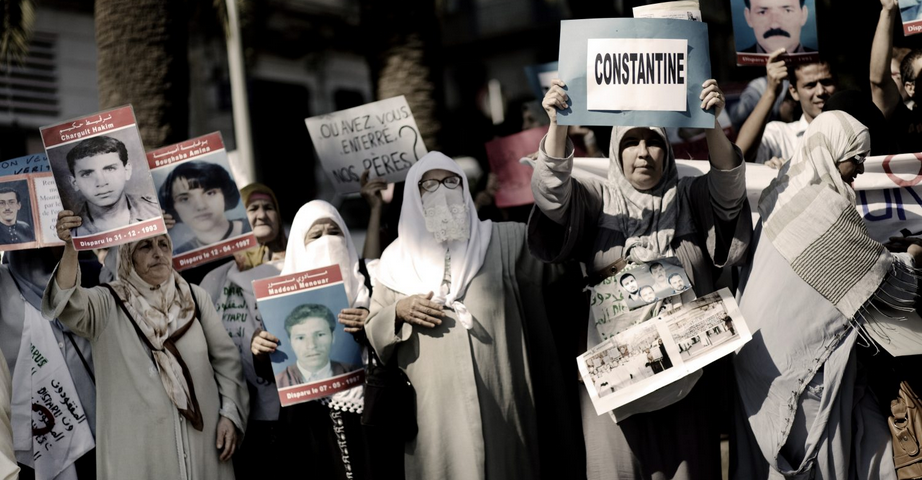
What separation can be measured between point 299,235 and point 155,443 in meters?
1.12

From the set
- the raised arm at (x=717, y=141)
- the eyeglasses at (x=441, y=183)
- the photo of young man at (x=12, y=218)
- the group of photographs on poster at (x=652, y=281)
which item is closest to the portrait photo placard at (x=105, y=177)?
the photo of young man at (x=12, y=218)

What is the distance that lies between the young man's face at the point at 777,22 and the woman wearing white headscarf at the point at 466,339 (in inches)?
61.9

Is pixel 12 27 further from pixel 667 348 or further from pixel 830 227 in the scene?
pixel 830 227

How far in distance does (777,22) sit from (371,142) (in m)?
2.17

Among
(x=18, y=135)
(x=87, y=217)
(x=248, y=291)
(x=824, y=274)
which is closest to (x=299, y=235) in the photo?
(x=248, y=291)

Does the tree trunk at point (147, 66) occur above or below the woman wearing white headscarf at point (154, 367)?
above

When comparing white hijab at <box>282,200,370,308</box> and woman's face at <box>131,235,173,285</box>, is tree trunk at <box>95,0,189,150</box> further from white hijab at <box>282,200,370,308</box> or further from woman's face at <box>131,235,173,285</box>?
woman's face at <box>131,235,173,285</box>

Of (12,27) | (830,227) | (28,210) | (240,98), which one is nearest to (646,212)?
(830,227)

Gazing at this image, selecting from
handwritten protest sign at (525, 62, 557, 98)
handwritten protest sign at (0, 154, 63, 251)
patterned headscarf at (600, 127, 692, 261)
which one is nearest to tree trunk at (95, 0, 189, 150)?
handwritten protest sign at (0, 154, 63, 251)

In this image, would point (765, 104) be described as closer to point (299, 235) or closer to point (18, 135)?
point (299, 235)

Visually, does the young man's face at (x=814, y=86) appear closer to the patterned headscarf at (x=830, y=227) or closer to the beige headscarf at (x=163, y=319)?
the patterned headscarf at (x=830, y=227)

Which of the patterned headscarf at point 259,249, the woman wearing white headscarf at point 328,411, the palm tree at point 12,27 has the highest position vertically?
the palm tree at point 12,27

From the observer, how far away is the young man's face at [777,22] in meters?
4.92

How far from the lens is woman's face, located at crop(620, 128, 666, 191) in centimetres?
403
